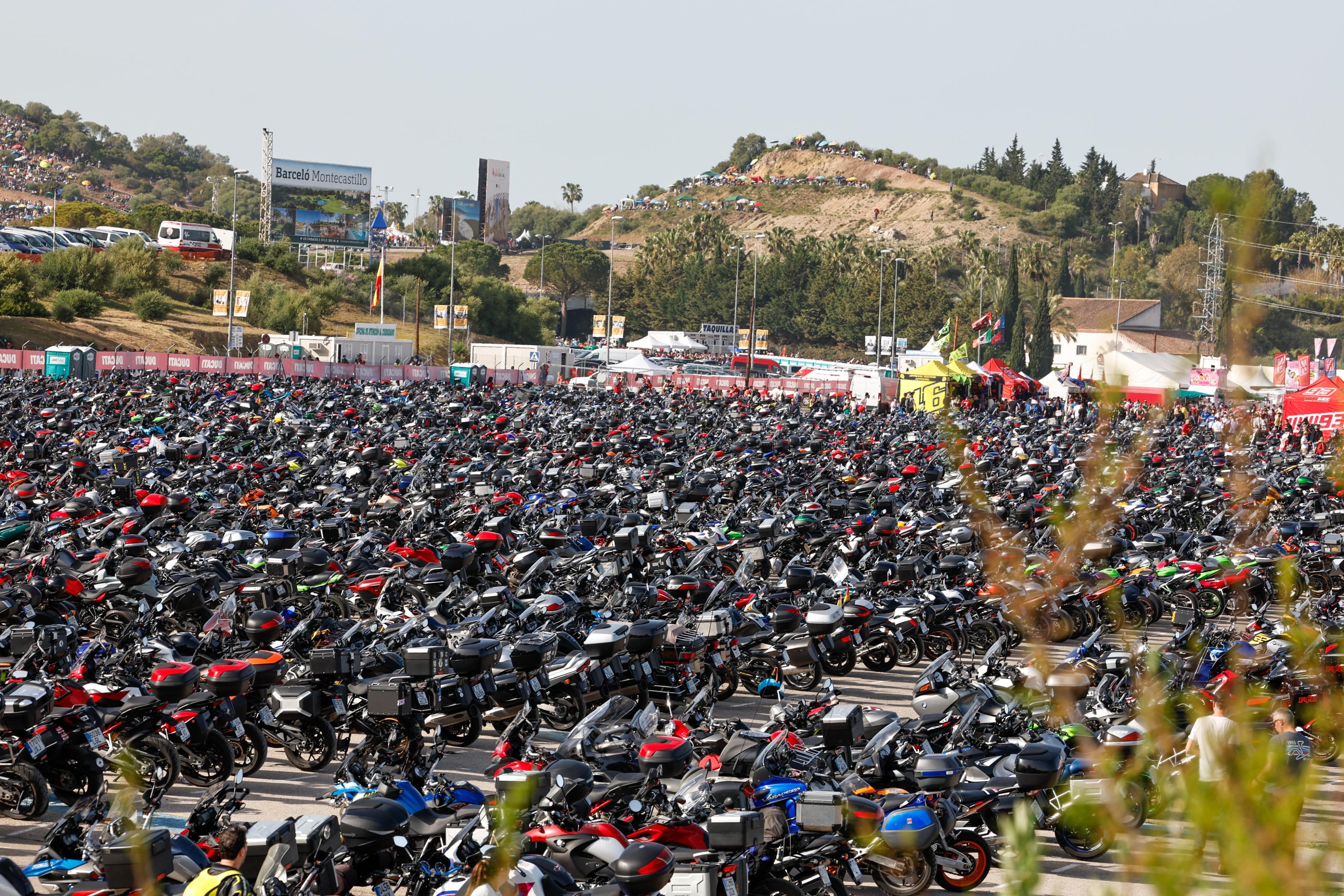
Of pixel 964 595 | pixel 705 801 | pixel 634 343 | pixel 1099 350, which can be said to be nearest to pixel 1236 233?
pixel 1099 350

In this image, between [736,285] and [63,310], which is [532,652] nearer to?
[63,310]

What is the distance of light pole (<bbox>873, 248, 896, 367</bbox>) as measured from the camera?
79750mm

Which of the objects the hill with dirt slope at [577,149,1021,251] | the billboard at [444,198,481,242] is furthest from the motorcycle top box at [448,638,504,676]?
the hill with dirt slope at [577,149,1021,251]

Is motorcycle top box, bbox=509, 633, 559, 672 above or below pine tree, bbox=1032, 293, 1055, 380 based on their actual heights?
below

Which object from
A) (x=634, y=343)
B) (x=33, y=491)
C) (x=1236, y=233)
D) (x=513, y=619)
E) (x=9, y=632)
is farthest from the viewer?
(x=634, y=343)

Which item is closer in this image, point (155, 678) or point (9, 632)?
point (155, 678)

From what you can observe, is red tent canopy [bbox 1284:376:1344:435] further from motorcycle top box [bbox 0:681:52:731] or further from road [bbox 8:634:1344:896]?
motorcycle top box [bbox 0:681:52:731]

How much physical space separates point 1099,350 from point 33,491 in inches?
698

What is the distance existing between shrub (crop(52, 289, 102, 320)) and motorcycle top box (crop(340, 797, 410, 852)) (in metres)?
63.4

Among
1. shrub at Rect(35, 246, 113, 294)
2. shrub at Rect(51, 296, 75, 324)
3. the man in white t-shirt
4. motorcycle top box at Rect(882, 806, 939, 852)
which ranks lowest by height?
motorcycle top box at Rect(882, 806, 939, 852)

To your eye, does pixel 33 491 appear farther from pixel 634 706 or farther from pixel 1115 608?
pixel 1115 608

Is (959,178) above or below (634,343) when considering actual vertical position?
above

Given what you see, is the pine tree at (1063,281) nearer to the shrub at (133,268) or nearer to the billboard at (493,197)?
the billboard at (493,197)

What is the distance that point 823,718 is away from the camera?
877 cm
